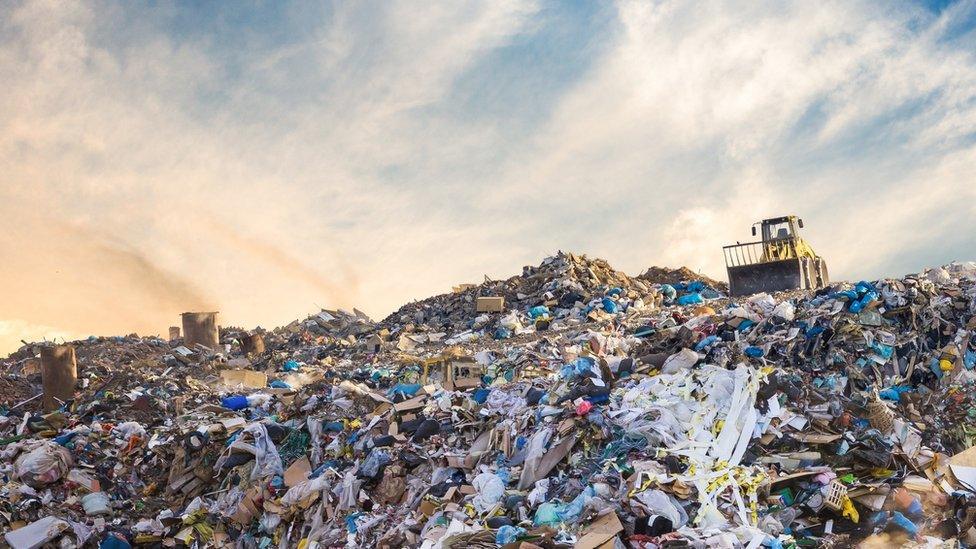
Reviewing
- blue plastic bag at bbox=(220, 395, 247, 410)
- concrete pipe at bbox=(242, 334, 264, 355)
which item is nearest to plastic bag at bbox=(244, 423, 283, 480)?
blue plastic bag at bbox=(220, 395, 247, 410)

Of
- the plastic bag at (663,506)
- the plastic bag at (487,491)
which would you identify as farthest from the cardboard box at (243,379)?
the plastic bag at (663,506)

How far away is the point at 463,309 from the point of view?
65.2 ft

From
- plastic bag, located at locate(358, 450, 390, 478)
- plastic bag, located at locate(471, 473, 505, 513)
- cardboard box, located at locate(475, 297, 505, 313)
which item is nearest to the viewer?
plastic bag, located at locate(471, 473, 505, 513)

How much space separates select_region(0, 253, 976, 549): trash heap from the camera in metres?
6.04

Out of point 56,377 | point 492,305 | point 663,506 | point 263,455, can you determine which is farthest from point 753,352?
point 56,377

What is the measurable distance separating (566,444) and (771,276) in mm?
11435

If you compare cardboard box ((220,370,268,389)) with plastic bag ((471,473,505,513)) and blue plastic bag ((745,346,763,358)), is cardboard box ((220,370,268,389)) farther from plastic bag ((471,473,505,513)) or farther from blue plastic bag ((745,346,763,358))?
blue plastic bag ((745,346,763,358))

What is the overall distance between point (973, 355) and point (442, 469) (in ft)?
22.3

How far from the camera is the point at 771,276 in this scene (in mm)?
16953

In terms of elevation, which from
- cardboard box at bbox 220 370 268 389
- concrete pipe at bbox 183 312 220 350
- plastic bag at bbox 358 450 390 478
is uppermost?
concrete pipe at bbox 183 312 220 350

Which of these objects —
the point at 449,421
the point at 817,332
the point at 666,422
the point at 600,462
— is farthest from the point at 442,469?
the point at 817,332

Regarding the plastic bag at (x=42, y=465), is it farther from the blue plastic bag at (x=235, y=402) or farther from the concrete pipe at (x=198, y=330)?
the concrete pipe at (x=198, y=330)

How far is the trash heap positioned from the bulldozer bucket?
323 centimetres

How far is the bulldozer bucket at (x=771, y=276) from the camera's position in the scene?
54.1 ft
